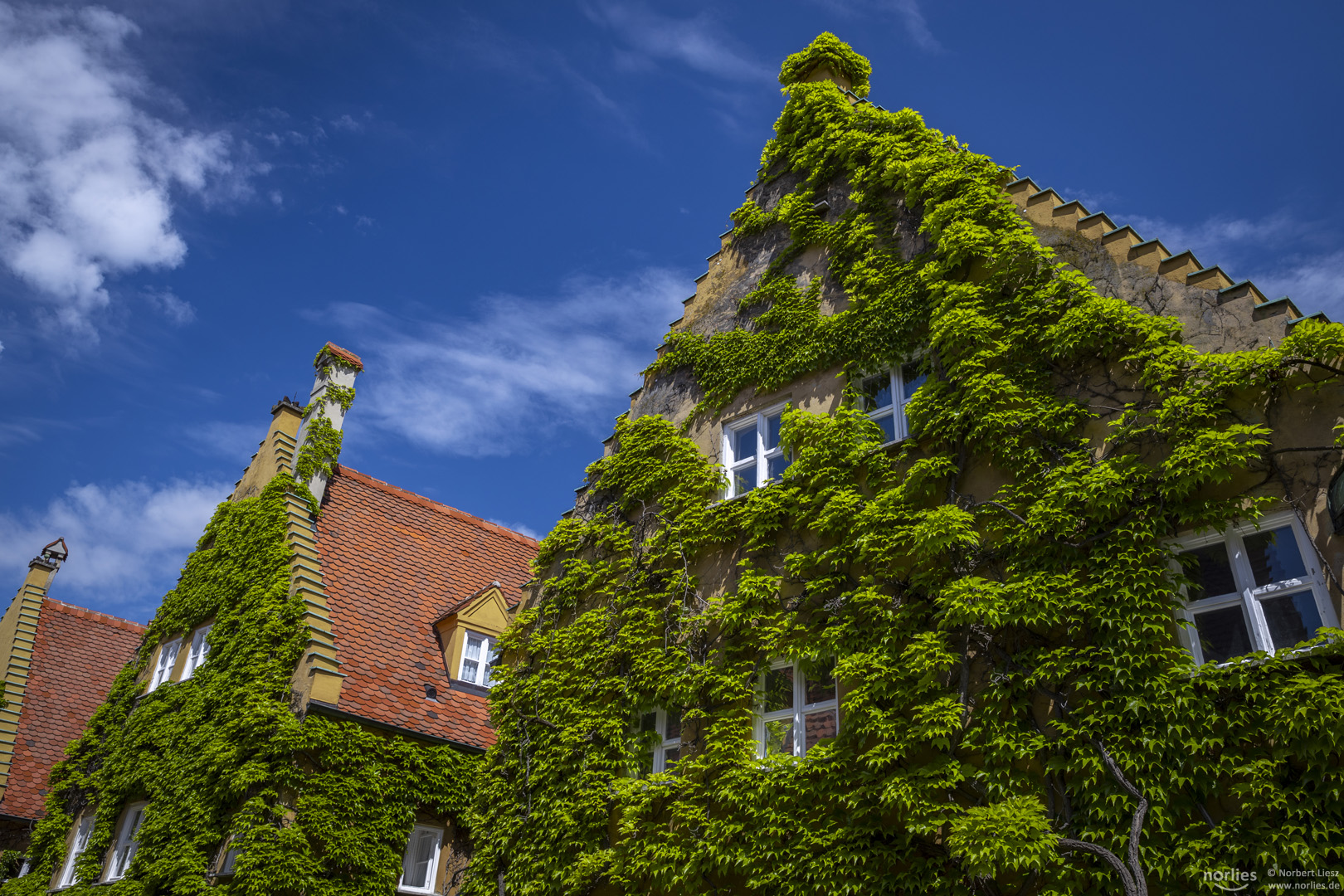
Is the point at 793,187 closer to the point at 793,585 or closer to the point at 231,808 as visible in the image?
the point at 793,585

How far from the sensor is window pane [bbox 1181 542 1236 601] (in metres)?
8.16

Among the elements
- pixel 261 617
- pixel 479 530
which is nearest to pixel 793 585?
pixel 261 617

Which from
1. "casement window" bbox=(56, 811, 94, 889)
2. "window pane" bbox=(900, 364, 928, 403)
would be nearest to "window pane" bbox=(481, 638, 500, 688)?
"casement window" bbox=(56, 811, 94, 889)

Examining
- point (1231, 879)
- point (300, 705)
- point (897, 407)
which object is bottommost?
point (1231, 879)

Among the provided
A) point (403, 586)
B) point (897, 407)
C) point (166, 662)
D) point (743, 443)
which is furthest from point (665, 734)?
point (166, 662)

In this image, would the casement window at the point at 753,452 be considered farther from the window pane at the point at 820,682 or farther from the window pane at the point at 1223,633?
the window pane at the point at 1223,633

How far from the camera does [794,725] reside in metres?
10.3

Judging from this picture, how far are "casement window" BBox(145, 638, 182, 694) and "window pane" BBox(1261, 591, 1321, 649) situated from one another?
19.6 metres

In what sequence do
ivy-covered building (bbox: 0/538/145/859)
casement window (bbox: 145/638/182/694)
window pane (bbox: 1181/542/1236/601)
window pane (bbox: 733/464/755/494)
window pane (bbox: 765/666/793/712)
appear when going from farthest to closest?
ivy-covered building (bbox: 0/538/145/859) < casement window (bbox: 145/638/182/694) < window pane (bbox: 733/464/755/494) < window pane (bbox: 765/666/793/712) < window pane (bbox: 1181/542/1236/601)

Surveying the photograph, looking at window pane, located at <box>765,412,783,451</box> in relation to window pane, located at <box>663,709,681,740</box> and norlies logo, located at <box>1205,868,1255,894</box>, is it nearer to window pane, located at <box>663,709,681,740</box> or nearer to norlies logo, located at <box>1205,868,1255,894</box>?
window pane, located at <box>663,709,681,740</box>

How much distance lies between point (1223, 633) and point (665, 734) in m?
6.50

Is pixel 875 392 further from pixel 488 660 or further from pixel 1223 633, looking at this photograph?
pixel 488 660

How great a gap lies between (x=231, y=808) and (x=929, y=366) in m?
12.6

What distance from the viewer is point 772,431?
42.5ft
